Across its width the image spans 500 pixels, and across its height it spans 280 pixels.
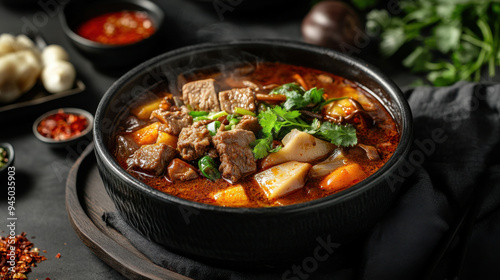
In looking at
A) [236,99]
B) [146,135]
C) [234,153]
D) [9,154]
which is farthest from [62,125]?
[234,153]

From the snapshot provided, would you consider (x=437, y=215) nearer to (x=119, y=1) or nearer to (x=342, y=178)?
(x=342, y=178)

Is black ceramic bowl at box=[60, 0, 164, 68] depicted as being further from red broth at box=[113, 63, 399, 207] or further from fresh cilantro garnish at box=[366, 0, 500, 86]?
fresh cilantro garnish at box=[366, 0, 500, 86]

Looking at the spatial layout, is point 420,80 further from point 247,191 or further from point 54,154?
point 54,154

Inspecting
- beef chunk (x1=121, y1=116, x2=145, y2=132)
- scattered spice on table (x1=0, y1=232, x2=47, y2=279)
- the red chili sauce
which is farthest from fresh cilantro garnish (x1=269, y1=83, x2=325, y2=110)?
the red chili sauce

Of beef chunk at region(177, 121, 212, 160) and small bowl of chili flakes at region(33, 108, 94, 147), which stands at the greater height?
beef chunk at region(177, 121, 212, 160)

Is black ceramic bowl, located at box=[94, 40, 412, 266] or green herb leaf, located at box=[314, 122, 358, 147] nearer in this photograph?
black ceramic bowl, located at box=[94, 40, 412, 266]

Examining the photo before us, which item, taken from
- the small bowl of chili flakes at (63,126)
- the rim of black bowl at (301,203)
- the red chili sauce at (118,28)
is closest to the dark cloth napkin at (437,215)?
the rim of black bowl at (301,203)

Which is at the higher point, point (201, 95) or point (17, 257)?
point (201, 95)
